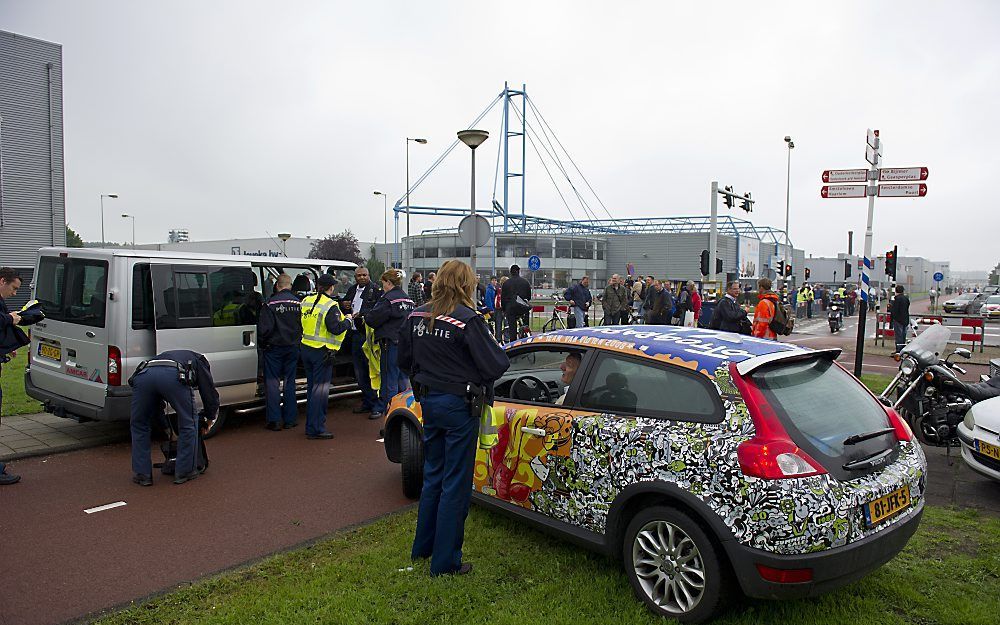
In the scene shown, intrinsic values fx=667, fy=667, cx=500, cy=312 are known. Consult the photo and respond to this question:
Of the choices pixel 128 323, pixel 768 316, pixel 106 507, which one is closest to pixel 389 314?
pixel 128 323

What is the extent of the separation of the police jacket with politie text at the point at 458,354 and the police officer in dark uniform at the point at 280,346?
13.5ft

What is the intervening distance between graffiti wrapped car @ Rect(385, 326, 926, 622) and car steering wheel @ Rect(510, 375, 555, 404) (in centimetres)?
4

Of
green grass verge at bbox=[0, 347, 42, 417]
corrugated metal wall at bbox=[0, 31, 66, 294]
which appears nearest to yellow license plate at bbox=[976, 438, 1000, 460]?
green grass verge at bbox=[0, 347, 42, 417]

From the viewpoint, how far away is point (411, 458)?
17.7ft

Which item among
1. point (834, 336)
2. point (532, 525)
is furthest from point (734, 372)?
point (834, 336)

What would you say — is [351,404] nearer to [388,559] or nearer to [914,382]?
[388,559]

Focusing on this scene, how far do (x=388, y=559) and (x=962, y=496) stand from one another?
4794 mm

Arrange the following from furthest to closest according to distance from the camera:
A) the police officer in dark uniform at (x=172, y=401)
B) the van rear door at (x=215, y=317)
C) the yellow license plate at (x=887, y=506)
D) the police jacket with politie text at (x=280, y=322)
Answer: the police jacket with politie text at (x=280, y=322) → the van rear door at (x=215, y=317) → the police officer in dark uniform at (x=172, y=401) → the yellow license plate at (x=887, y=506)

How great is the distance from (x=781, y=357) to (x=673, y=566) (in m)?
1.27

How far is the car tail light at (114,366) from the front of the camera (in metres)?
6.47

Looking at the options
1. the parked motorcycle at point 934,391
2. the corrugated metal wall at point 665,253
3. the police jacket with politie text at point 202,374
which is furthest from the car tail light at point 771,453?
the corrugated metal wall at point 665,253

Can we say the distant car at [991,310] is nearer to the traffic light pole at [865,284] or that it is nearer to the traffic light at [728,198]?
the traffic light at [728,198]

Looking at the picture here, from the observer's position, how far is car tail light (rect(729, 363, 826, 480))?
10.2ft

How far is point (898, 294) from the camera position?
1689 centimetres
